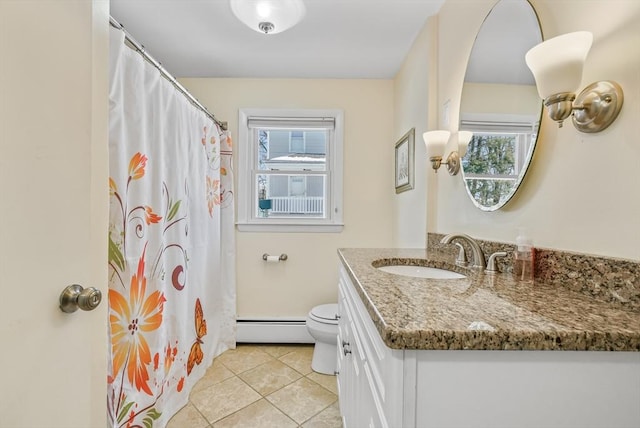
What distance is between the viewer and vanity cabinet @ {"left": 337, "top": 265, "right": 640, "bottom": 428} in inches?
19.1

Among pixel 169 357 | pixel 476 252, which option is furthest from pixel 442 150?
pixel 169 357

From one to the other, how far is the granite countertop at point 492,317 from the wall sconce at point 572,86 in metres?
0.45

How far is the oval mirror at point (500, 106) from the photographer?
0.92 metres

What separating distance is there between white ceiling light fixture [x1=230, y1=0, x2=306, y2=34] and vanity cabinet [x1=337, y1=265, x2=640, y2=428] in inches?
55.6

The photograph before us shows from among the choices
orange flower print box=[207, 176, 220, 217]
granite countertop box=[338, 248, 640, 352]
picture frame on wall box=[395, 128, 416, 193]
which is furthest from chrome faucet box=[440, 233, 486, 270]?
orange flower print box=[207, 176, 220, 217]

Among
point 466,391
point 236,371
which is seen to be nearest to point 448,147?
point 466,391

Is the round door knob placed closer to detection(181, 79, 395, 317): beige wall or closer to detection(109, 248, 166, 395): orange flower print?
detection(109, 248, 166, 395): orange flower print

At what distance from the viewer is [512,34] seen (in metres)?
1.01

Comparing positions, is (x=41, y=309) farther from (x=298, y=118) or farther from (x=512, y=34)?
(x=298, y=118)

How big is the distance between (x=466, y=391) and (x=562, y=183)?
670mm

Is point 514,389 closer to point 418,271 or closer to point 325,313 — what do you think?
point 418,271

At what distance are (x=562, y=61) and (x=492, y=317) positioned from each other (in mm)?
620

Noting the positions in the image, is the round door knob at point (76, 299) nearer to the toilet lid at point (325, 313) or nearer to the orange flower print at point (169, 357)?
the orange flower print at point (169, 357)

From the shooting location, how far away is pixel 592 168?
2.39 ft
